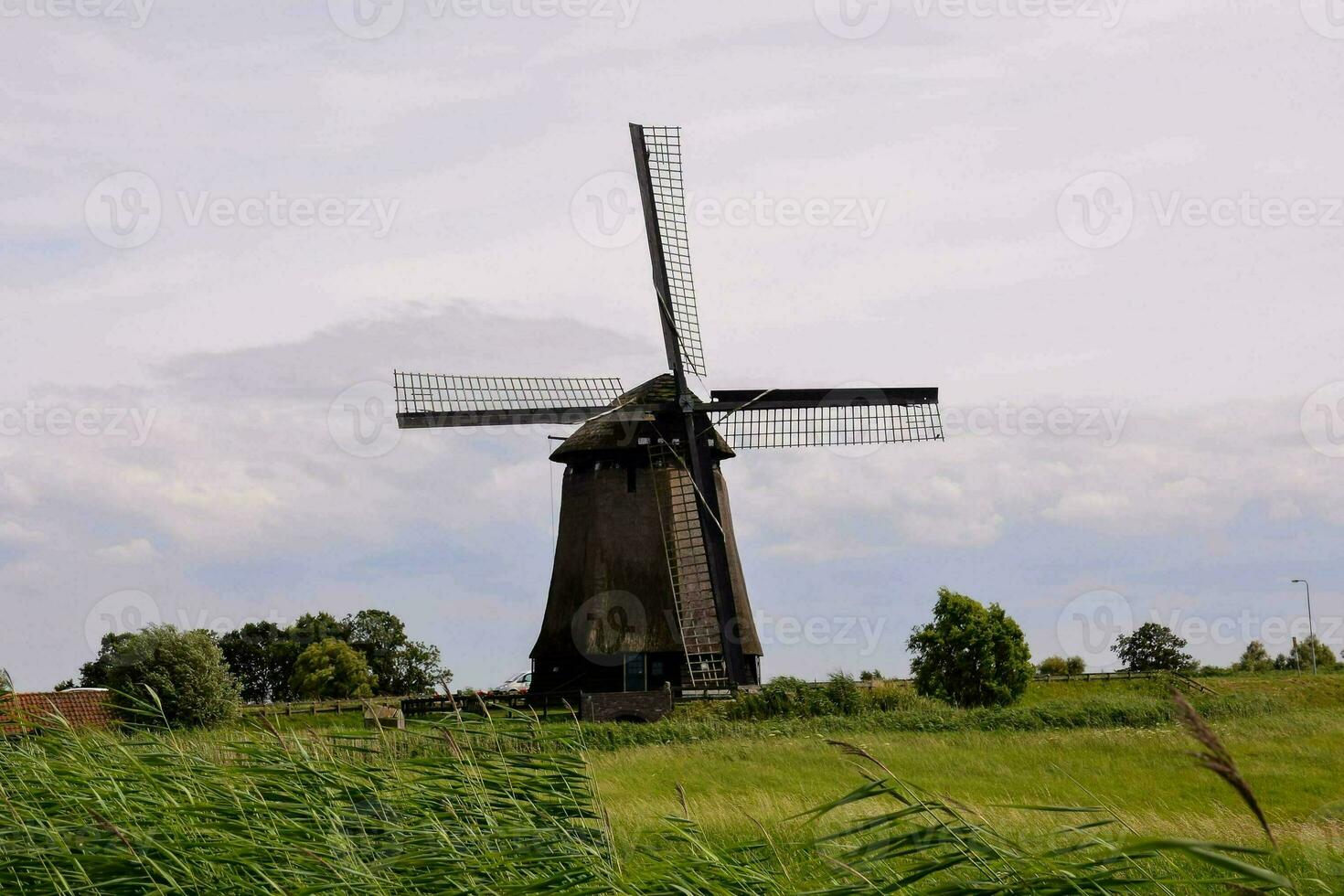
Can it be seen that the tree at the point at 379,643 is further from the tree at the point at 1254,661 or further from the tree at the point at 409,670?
the tree at the point at 1254,661

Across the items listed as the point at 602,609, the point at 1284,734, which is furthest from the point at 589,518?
the point at 1284,734

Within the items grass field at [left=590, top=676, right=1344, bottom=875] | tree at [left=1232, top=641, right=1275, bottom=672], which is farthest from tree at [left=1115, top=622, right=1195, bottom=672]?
grass field at [left=590, top=676, right=1344, bottom=875]

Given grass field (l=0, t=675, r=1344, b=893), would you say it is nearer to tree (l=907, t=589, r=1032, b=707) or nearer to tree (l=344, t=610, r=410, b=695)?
tree (l=907, t=589, r=1032, b=707)

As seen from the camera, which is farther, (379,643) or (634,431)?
(379,643)

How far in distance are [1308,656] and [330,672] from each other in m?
34.8

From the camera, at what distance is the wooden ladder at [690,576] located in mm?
23406

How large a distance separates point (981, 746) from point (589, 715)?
7657 millimetres

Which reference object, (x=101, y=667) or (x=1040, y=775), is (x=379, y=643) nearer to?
(x=101, y=667)

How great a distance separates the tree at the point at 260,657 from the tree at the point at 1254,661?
3490cm

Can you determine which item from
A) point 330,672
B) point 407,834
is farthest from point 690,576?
point 330,672

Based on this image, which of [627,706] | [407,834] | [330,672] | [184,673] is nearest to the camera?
[407,834]

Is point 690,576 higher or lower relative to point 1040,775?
higher

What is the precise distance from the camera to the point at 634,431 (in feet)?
78.0

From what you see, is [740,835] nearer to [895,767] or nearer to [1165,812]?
[1165,812]
